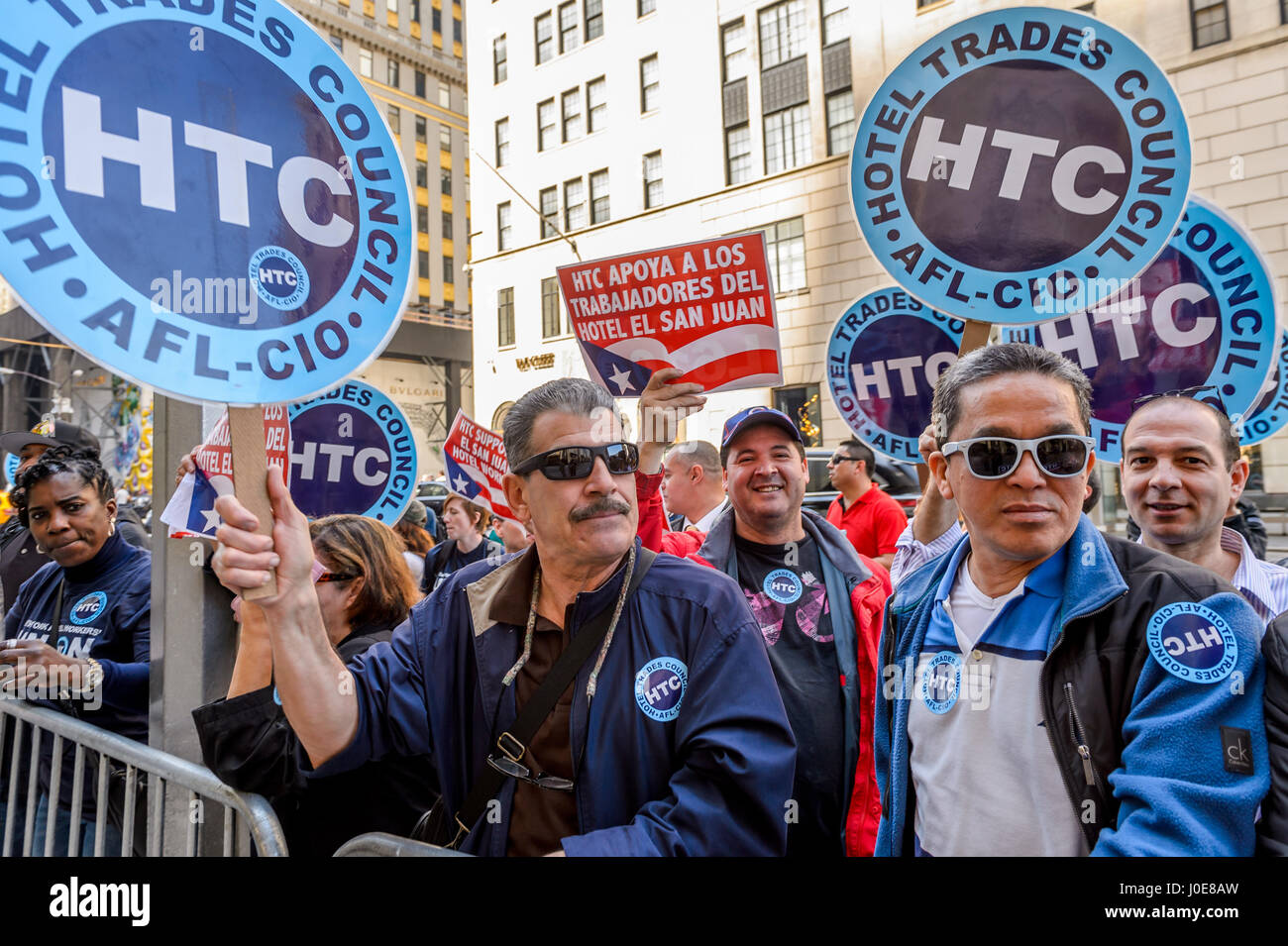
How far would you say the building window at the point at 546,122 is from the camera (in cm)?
1255

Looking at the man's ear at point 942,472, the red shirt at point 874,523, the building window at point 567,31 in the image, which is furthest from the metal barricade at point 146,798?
the building window at point 567,31

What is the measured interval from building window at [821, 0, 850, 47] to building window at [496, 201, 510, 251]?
6.79 m

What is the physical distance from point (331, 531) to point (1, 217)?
1.34 metres

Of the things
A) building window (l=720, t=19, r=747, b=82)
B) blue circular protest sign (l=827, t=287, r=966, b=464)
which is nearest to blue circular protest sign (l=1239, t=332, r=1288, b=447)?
blue circular protest sign (l=827, t=287, r=966, b=464)

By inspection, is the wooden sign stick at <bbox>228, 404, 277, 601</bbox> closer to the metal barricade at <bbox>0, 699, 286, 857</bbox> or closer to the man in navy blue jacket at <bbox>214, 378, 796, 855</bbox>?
the man in navy blue jacket at <bbox>214, 378, 796, 855</bbox>

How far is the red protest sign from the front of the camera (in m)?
2.90

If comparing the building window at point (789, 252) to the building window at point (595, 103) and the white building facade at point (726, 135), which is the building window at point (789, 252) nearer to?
the white building facade at point (726, 135)

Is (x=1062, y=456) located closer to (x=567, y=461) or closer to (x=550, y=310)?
(x=567, y=461)

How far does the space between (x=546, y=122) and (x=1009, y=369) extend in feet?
40.2

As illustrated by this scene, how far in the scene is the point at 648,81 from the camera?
A: 13.5m

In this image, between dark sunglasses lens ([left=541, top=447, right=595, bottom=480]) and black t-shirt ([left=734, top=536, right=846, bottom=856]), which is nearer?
dark sunglasses lens ([left=541, top=447, right=595, bottom=480])

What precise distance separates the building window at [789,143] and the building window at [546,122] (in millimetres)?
5144

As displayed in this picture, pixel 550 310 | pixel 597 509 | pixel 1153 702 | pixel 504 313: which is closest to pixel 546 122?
pixel 550 310
